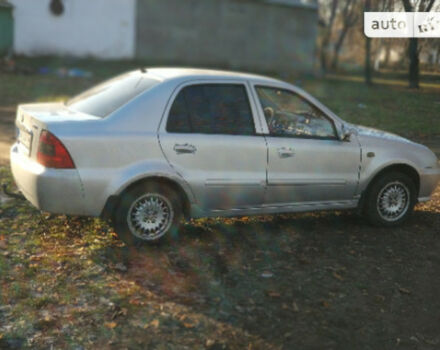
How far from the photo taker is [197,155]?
566 centimetres

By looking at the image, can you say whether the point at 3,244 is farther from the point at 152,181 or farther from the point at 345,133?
the point at 345,133

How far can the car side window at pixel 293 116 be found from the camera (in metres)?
6.20

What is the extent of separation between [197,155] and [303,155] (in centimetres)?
120

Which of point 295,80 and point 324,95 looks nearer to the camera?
point 324,95

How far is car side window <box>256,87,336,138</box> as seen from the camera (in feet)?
20.3

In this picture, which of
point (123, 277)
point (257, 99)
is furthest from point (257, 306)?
point (257, 99)

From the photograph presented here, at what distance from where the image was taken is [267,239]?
20.5ft

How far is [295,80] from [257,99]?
77.7ft

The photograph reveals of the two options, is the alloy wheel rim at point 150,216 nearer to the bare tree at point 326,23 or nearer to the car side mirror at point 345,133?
the car side mirror at point 345,133

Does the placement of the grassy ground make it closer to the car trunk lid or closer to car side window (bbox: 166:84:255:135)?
the car trunk lid

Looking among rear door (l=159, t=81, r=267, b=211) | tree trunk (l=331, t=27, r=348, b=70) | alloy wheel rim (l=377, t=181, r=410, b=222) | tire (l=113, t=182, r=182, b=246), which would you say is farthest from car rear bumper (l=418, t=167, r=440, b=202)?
tree trunk (l=331, t=27, r=348, b=70)

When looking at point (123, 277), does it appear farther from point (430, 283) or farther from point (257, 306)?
point (430, 283)

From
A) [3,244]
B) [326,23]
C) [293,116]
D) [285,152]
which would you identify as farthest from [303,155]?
[326,23]

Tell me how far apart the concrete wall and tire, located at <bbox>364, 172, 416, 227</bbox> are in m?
22.9
